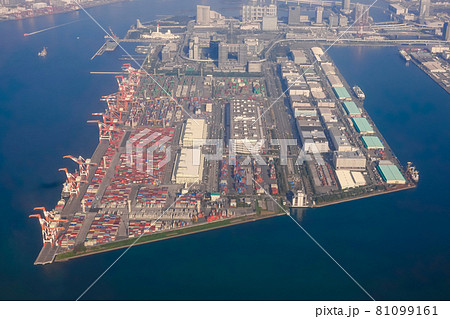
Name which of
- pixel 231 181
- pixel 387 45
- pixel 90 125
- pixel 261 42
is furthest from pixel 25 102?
pixel 387 45

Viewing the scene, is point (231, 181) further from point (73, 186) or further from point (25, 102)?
point (25, 102)

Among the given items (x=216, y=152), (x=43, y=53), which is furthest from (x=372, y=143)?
(x=43, y=53)

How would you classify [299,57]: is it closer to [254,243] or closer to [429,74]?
[429,74]

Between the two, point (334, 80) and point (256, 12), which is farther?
point (256, 12)

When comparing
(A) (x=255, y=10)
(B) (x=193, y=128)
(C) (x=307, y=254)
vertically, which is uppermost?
(A) (x=255, y=10)

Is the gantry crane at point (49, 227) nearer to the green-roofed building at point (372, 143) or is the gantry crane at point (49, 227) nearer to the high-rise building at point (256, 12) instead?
the green-roofed building at point (372, 143)

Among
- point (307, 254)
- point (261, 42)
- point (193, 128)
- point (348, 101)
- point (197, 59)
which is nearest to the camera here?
point (307, 254)

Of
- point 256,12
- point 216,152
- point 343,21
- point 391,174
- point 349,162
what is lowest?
point 391,174
